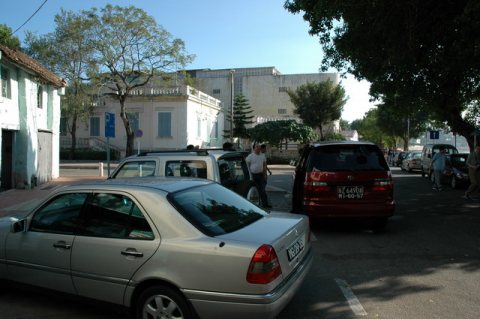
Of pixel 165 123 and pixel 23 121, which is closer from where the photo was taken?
pixel 23 121

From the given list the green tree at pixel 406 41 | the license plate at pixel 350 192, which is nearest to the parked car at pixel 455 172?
the green tree at pixel 406 41

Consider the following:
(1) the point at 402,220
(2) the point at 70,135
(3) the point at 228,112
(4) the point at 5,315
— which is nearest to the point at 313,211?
(1) the point at 402,220

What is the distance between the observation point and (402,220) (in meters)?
10.6

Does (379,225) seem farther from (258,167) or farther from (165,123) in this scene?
(165,123)

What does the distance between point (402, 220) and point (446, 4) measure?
18.6 ft

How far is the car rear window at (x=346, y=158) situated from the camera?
852 centimetres

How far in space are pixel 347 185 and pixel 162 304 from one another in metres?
5.17

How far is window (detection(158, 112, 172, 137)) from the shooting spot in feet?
143

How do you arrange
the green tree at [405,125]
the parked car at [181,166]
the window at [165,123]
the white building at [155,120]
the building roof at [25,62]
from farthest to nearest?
the green tree at [405,125] → the window at [165,123] → the white building at [155,120] → the building roof at [25,62] → the parked car at [181,166]

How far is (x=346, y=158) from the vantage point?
8.59 meters

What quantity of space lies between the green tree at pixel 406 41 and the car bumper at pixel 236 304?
790 cm

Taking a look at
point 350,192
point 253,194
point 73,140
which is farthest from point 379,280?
point 73,140

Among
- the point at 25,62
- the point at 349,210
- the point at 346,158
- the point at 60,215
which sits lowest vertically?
the point at 349,210

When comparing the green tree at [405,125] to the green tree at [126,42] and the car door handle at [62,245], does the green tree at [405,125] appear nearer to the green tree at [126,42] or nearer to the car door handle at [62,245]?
the green tree at [126,42]
